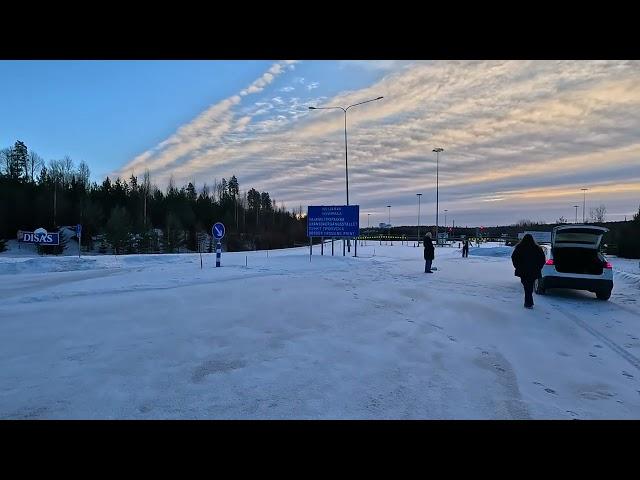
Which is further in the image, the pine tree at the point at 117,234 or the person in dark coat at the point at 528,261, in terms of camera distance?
the pine tree at the point at 117,234

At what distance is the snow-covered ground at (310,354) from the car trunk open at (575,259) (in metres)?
1.32

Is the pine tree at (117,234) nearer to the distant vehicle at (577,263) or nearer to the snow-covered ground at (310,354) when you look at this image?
the snow-covered ground at (310,354)

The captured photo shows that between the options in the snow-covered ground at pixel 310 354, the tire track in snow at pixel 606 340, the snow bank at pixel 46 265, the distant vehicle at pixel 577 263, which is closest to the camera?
the snow-covered ground at pixel 310 354

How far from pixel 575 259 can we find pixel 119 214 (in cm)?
6440

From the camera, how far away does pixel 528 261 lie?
10633mm

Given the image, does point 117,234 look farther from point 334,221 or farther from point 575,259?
point 575,259

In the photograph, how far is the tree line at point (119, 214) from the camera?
6266 centimetres

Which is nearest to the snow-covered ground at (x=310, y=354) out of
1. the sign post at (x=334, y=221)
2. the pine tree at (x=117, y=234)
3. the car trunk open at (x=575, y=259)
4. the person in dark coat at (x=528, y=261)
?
the person in dark coat at (x=528, y=261)

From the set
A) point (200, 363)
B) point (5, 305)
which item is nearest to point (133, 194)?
point (5, 305)

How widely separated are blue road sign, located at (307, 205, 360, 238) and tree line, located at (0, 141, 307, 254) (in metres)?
44.4
